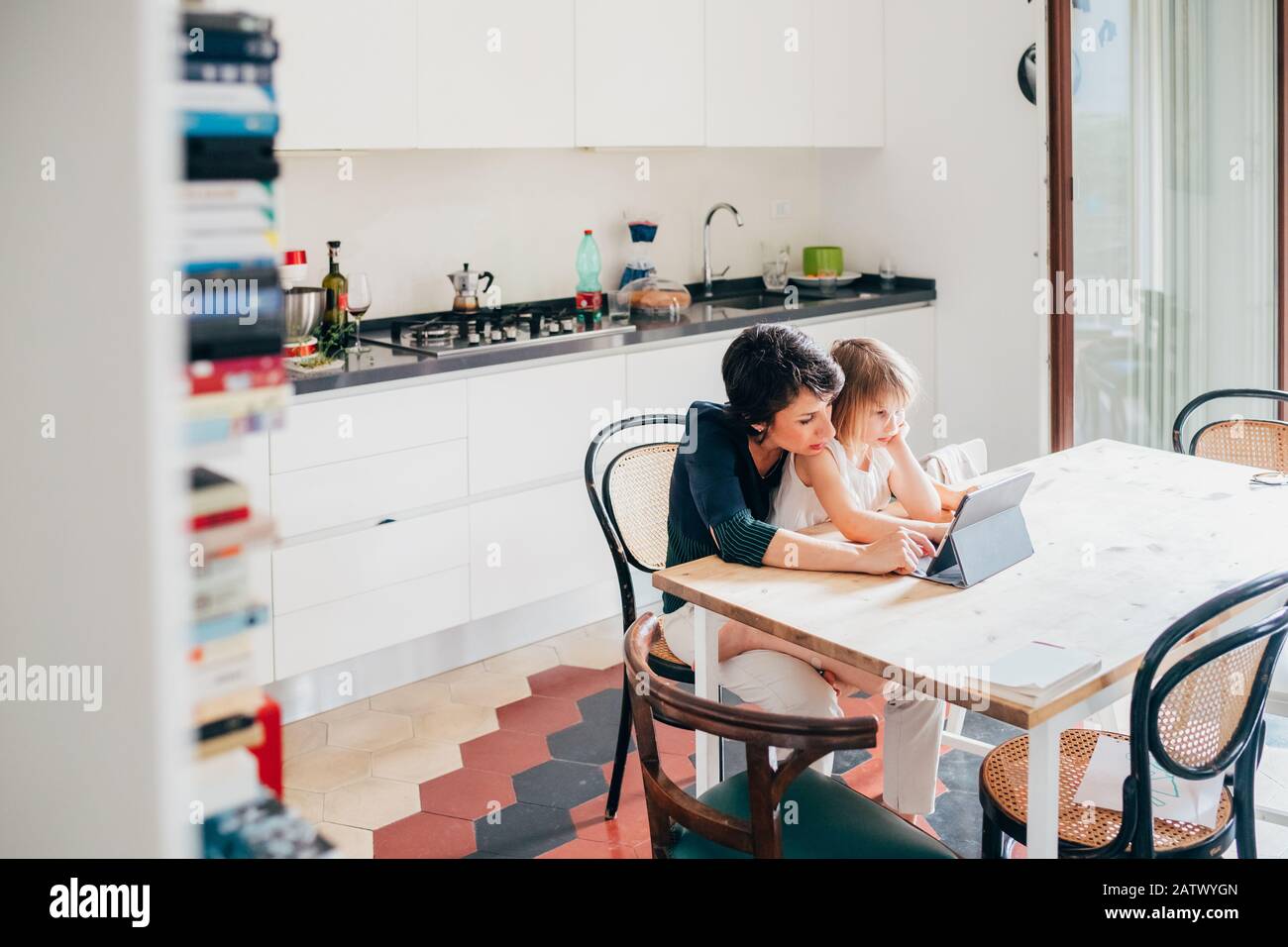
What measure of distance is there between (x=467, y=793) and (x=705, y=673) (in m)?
0.97

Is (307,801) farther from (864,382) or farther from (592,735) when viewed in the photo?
(864,382)

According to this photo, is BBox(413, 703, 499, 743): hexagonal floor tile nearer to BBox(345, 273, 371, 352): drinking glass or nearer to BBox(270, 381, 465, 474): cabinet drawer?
BBox(270, 381, 465, 474): cabinet drawer

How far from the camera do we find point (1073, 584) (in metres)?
2.15

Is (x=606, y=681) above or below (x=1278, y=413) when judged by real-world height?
below

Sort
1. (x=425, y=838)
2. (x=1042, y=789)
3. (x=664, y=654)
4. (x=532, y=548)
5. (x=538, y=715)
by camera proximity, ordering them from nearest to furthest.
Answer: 1. (x=1042, y=789)
2. (x=664, y=654)
3. (x=425, y=838)
4. (x=538, y=715)
5. (x=532, y=548)

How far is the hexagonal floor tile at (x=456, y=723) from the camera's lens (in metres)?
3.23

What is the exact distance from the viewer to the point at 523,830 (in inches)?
108

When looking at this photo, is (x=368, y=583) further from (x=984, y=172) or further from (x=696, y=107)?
(x=984, y=172)

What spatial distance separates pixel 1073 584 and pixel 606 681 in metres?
1.73

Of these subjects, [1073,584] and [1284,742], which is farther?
[1284,742]

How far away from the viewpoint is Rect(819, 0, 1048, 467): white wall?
175 inches

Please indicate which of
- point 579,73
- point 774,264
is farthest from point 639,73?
point 774,264
